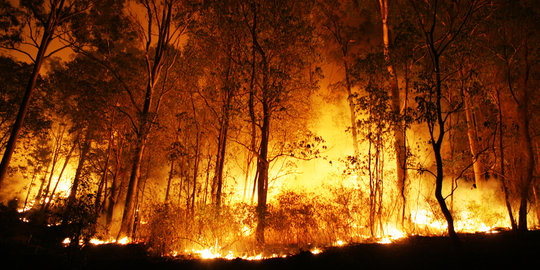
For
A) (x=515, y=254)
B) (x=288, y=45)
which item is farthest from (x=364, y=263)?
(x=288, y=45)

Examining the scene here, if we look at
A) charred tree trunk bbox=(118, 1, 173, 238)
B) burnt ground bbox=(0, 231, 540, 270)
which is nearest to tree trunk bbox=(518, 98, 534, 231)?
burnt ground bbox=(0, 231, 540, 270)

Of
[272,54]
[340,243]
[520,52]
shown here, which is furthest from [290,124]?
[520,52]

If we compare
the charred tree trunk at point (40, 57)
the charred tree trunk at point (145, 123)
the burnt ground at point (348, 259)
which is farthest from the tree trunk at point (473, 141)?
the charred tree trunk at point (40, 57)

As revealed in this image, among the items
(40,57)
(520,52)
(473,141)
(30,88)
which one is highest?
(520,52)

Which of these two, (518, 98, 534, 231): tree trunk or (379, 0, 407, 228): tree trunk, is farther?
(379, 0, 407, 228): tree trunk

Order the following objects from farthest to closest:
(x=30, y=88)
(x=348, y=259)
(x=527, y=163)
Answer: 1. (x=30, y=88)
2. (x=527, y=163)
3. (x=348, y=259)

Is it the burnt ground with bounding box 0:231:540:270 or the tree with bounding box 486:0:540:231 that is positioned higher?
the tree with bounding box 486:0:540:231

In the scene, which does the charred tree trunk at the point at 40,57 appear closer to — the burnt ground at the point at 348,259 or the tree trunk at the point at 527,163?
the burnt ground at the point at 348,259

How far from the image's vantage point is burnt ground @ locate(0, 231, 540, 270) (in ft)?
19.2

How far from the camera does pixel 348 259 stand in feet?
20.9

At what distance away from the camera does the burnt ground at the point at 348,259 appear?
5863 millimetres

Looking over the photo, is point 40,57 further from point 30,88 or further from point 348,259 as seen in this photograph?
point 348,259

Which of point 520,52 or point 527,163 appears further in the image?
point 520,52

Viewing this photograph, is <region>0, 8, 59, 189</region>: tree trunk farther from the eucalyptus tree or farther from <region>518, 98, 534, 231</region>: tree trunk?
<region>518, 98, 534, 231</region>: tree trunk
